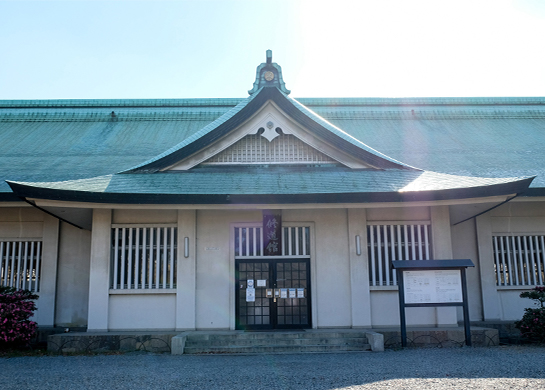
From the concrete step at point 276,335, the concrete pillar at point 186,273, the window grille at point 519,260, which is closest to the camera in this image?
the concrete step at point 276,335

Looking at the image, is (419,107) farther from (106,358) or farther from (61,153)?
(106,358)

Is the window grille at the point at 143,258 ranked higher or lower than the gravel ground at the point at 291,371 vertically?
higher

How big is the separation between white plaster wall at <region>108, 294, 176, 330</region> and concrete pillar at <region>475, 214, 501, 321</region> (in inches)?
331

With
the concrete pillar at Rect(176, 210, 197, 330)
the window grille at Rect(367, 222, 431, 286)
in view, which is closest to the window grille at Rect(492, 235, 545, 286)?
the window grille at Rect(367, 222, 431, 286)

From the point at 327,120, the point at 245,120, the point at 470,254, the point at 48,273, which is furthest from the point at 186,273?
the point at 327,120

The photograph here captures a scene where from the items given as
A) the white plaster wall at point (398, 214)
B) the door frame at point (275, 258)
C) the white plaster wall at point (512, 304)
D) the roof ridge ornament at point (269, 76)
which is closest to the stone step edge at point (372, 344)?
the door frame at point (275, 258)

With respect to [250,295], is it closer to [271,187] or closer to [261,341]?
[261,341]

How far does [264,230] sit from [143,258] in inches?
121

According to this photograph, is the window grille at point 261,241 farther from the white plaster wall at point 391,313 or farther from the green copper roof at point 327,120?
the green copper roof at point 327,120

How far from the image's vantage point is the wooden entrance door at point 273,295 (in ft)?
39.2

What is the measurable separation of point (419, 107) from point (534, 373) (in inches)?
543

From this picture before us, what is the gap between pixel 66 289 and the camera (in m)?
13.4

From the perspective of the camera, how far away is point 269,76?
44.0 feet

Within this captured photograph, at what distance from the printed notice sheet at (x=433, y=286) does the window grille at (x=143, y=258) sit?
5.64m
